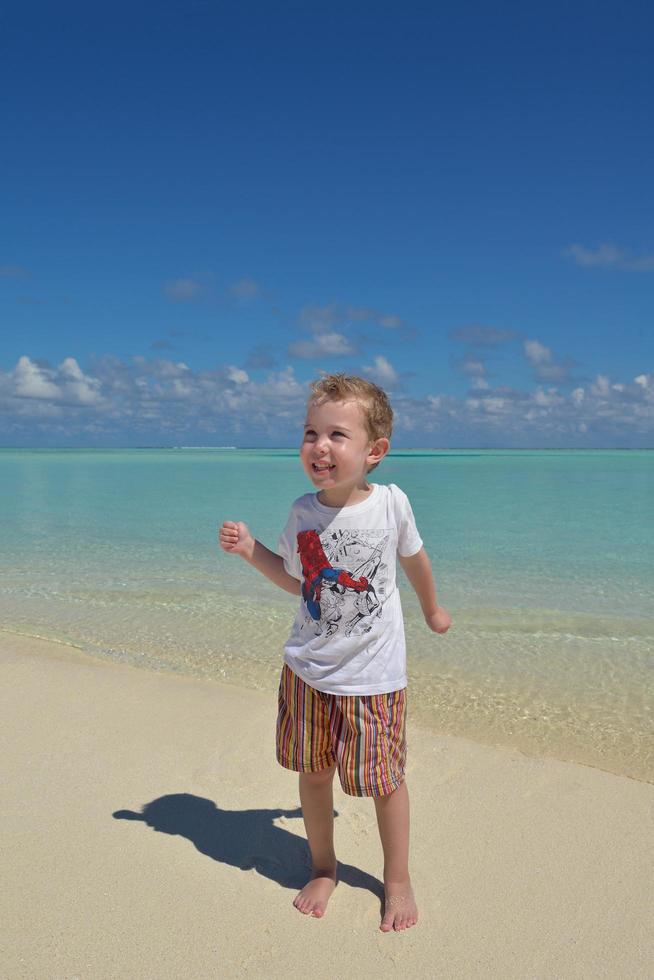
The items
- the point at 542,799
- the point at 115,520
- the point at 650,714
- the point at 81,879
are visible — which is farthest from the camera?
the point at 115,520

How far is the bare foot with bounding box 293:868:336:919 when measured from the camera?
2.41 metres

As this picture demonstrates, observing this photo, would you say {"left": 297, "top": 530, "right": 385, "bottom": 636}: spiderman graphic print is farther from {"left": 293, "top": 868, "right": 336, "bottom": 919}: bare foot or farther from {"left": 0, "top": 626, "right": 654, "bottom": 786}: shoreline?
{"left": 0, "top": 626, "right": 654, "bottom": 786}: shoreline

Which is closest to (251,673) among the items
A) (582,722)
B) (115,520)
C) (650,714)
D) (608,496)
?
(582,722)

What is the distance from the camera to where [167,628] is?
20.5 ft

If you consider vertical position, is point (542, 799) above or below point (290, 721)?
below

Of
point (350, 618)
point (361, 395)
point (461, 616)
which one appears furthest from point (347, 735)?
point (461, 616)

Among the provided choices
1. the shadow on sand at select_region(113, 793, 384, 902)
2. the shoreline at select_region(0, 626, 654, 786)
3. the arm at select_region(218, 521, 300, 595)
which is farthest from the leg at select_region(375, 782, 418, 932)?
the shoreline at select_region(0, 626, 654, 786)

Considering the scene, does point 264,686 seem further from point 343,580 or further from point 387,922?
point 343,580

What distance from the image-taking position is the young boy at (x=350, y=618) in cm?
229

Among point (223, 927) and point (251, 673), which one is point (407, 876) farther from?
point (251, 673)

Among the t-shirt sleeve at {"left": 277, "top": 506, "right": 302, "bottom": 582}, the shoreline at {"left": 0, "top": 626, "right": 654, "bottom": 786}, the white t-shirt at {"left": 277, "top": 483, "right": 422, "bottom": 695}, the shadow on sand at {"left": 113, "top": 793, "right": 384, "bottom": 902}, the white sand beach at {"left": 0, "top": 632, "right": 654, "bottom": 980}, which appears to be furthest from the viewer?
the shoreline at {"left": 0, "top": 626, "right": 654, "bottom": 786}

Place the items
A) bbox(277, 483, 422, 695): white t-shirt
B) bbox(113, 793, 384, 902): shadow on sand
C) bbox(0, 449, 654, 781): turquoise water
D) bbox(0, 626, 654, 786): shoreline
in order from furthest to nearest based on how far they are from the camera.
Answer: bbox(0, 449, 654, 781): turquoise water, bbox(0, 626, 654, 786): shoreline, bbox(113, 793, 384, 902): shadow on sand, bbox(277, 483, 422, 695): white t-shirt

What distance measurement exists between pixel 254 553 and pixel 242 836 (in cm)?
132

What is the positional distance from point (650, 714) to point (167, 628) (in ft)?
13.1
